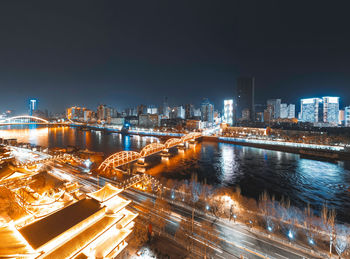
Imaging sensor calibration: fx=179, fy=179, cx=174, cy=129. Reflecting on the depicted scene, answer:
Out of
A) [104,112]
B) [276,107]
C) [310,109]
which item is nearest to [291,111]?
[276,107]

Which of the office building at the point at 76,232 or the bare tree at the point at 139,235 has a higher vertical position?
the office building at the point at 76,232

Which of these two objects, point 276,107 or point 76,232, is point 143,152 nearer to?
point 76,232

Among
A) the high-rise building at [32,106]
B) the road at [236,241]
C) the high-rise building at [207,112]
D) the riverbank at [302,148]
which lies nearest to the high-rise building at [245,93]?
the high-rise building at [207,112]

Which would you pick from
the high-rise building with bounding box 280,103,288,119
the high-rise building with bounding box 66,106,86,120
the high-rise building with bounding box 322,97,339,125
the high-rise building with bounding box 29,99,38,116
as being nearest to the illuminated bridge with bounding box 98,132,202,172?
the high-rise building with bounding box 322,97,339,125

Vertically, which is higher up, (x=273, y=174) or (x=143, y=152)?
(x=143, y=152)

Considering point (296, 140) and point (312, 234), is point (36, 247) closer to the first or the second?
point (312, 234)

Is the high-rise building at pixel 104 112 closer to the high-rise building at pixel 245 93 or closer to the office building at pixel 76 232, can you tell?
the high-rise building at pixel 245 93
